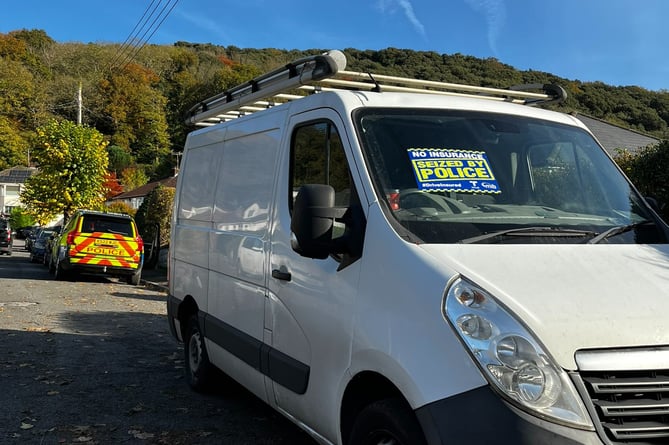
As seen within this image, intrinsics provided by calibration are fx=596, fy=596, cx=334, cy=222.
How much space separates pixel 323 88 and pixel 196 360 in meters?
3.04

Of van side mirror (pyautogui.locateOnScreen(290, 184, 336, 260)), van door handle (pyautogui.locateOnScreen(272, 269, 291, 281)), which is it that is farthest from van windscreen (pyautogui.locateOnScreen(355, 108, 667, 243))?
van door handle (pyautogui.locateOnScreen(272, 269, 291, 281))

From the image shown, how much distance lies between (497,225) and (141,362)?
531 cm

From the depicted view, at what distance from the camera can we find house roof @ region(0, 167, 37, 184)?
256 ft

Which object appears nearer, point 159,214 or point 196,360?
point 196,360

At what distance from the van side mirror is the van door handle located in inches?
25.7

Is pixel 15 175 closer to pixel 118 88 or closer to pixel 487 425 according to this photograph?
pixel 118 88

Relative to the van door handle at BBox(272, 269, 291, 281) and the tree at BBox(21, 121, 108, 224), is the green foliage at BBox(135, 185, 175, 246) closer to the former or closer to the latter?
the tree at BBox(21, 121, 108, 224)

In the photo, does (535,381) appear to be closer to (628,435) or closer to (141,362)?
(628,435)

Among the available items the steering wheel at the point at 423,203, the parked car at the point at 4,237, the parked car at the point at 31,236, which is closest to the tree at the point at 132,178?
the parked car at the point at 31,236

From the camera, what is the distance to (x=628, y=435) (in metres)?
2.13

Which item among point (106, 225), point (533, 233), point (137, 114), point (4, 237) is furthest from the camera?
point (137, 114)

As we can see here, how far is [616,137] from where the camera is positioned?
893 inches

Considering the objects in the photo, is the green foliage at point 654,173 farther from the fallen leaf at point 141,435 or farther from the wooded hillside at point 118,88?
the wooded hillside at point 118,88

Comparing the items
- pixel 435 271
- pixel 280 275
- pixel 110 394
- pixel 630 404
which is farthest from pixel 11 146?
pixel 630 404
